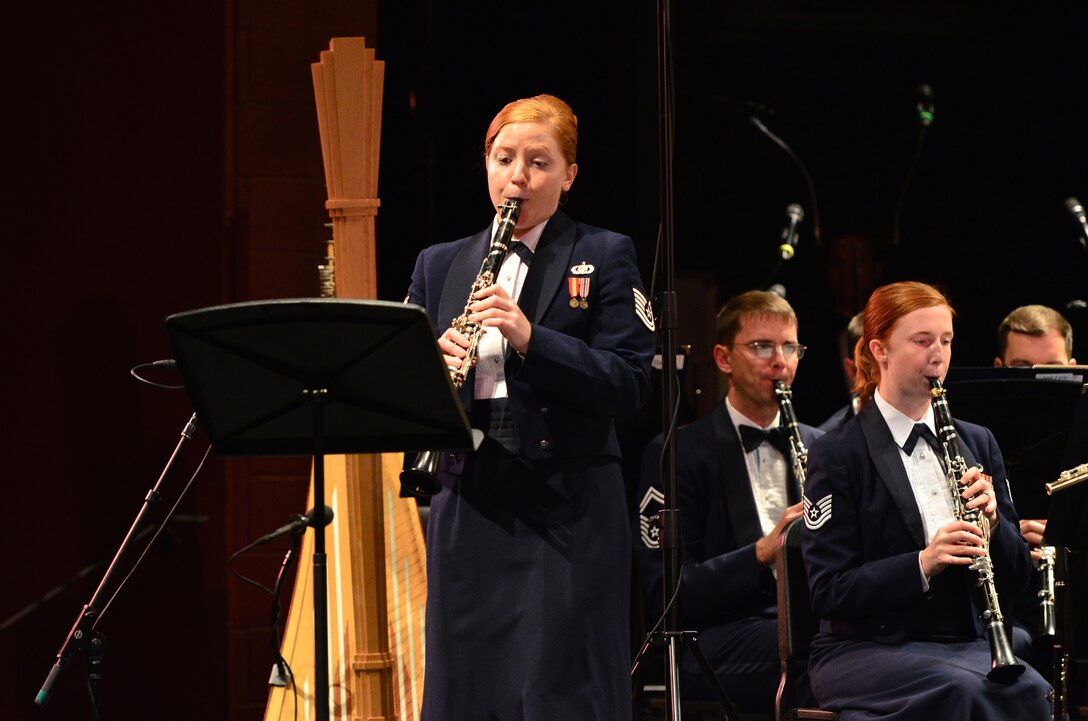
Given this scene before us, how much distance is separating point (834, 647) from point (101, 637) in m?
1.68

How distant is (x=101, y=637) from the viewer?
2982mm

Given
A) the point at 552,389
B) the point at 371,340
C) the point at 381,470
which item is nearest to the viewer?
the point at 371,340

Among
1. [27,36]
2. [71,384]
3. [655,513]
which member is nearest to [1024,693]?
[655,513]

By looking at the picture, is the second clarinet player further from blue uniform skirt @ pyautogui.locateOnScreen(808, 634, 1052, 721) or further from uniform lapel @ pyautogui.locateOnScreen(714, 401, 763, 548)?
uniform lapel @ pyautogui.locateOnScreen(714, 401, 763, 548)

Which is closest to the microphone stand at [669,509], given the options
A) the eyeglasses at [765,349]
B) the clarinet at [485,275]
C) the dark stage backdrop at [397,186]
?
the clarinet at [485,275]

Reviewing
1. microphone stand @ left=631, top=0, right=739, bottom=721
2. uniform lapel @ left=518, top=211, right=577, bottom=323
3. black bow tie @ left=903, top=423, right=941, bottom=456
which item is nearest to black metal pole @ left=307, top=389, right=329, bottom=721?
uniform lapel @ left=518, top=211, right=577, bottom=323

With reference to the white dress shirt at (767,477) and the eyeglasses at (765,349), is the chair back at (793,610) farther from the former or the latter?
the eyeglasses at (765,349)

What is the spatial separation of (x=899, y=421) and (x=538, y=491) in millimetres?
1226

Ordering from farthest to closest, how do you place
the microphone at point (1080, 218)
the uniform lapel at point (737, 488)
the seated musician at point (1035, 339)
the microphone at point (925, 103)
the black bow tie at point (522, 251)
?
the microphone at point (925, 103) → the microphone at point (1080, 218) → the seated musician at point (1035, 339) → the uniform lapel at point (737, 488) → the black bow tie at point (522, 251)

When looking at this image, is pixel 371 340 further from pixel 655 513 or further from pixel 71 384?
pixel 71 384

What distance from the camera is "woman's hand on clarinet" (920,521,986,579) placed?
307 cm

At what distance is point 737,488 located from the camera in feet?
13.4

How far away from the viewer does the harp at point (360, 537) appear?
3111mm

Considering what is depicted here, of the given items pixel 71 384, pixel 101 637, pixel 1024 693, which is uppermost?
pixel 71 384
